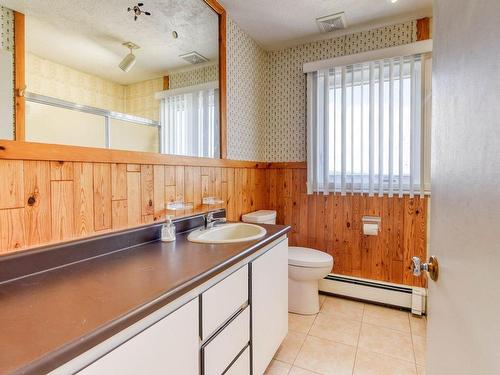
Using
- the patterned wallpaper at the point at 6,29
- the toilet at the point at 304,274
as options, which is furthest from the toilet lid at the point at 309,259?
the patterned wallpaper at the point at 6,29

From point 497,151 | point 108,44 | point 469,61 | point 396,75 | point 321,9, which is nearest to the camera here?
point 497,151

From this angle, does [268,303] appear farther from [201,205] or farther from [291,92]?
[291,92]

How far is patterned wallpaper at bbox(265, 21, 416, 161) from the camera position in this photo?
8.15 ft

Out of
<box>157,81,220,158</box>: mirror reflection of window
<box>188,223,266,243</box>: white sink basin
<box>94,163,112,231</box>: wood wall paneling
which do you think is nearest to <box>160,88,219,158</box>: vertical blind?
<box>157,81,220,158</box>: mirror reflection of window

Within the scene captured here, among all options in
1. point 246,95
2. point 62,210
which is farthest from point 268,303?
point 246,95

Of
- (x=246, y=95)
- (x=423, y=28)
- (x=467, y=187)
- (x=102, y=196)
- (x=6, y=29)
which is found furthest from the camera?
(x=246, y=95)

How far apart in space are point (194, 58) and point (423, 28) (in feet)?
6.02

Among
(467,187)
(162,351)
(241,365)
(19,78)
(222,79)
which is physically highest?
(222,79)

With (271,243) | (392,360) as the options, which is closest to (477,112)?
(271,243)

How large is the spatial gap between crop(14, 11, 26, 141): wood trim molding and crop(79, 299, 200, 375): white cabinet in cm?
77

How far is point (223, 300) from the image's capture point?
108cm

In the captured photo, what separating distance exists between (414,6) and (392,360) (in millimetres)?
2461

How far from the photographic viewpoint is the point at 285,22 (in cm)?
227

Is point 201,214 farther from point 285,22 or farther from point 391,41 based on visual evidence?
point 391,41
